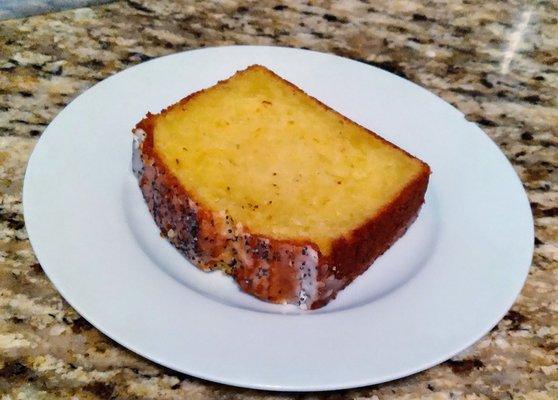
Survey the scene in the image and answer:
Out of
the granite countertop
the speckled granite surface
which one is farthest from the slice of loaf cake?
the speckled granite surface

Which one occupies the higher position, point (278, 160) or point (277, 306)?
point (278, 160)

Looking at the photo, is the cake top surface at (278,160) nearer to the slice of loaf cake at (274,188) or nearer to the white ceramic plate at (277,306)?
the slice of loaf cake at (274,188)

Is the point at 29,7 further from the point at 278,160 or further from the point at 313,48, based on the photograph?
the point at 278,160

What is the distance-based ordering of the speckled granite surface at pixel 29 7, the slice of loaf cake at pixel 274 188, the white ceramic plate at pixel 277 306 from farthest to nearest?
1. the speckled granite surface at pixel 29 7
2. the slice of loaf cake at pixel 274 188
3. the white ceramic plate at pixel 277 306

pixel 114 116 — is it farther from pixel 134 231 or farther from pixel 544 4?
pixel 544 4

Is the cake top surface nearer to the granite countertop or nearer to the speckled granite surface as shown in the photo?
the granite countertop

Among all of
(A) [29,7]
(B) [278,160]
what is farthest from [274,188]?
(A) [29,7]

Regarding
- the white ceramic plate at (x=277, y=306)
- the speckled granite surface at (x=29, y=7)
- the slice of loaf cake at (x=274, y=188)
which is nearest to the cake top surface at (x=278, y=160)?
the slice of loaf cake at (x=274, y=188)
